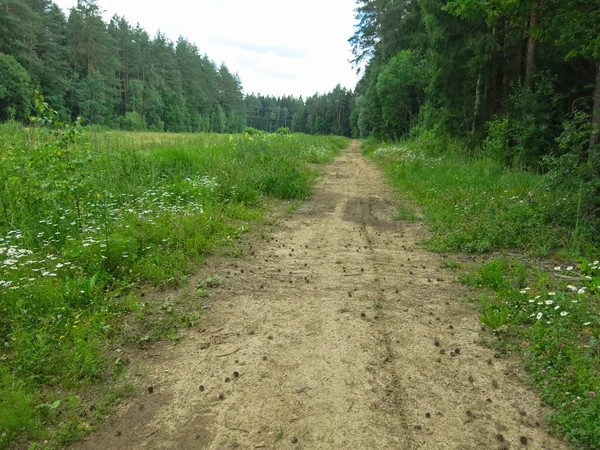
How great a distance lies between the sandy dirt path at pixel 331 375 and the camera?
2449 millimetres

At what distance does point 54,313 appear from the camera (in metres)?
3.71

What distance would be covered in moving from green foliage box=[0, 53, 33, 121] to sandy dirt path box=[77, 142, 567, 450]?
3763 cm

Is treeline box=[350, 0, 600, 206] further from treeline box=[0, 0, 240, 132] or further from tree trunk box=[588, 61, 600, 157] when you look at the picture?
treeline box=[0, 0, 240, 132]

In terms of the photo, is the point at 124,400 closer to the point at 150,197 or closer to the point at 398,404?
the point at 398,404

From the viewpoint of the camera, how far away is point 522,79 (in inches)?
533

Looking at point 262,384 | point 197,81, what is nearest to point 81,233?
point 262,384

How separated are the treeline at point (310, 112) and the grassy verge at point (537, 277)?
3624 inches

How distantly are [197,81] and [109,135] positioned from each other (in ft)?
249

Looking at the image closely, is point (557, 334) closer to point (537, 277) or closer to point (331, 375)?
point (537, 277)

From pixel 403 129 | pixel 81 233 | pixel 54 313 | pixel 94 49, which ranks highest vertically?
pixel 94 49

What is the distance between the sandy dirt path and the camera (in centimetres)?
245

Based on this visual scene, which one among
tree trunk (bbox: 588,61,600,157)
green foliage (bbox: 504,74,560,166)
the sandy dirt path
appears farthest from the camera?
green foliage (bbox: 504,74,560,166)

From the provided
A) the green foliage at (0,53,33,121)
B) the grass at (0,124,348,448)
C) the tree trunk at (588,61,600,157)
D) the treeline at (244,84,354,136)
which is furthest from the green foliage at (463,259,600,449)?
the treeline at (244,84,354,136)

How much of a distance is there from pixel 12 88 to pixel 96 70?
17925mm
